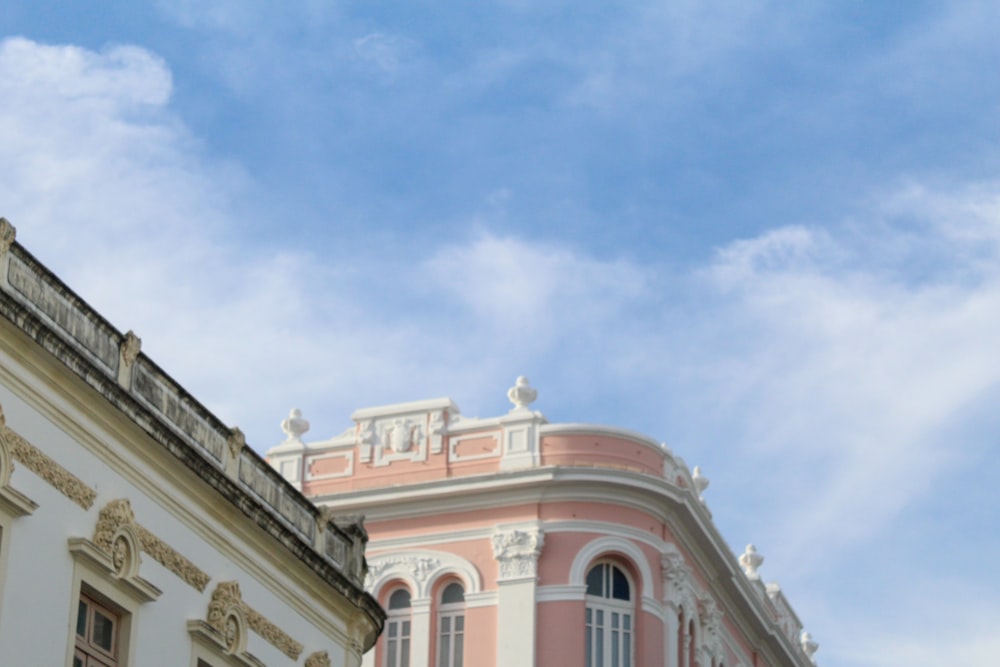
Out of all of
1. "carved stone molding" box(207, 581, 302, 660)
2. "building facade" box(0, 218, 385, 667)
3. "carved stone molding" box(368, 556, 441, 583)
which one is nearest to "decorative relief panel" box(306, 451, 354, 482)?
"carved stone molding" box(368, 556, 441, 583)

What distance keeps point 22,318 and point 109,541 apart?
9.43ft

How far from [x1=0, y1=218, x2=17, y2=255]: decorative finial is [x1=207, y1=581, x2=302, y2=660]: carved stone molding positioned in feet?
18.4

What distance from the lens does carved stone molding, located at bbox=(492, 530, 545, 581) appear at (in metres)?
39.9

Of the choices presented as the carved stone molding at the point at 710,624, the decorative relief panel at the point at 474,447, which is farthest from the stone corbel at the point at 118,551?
the carved stone molding at the point at 710,624

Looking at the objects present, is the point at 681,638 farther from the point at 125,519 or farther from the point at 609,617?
the point at 125,519

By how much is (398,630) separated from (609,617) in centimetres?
413

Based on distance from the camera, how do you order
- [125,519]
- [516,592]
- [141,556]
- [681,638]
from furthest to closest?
[681,638] < [516,592] < [141,556] < [125,519]

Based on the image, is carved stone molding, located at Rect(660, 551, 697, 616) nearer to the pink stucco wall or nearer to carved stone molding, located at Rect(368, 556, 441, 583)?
the pink stucco wall

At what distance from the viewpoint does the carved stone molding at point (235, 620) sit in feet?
83.8

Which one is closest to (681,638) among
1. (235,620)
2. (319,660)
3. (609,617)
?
(609,617)

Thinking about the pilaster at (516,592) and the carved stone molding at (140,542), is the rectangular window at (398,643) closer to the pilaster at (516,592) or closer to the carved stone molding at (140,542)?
the pilaster at (516,592)

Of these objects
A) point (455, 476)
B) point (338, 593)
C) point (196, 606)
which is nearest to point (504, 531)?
point (455, 476)

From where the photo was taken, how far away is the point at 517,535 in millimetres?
40156

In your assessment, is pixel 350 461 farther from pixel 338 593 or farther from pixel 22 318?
pixel 22 318
